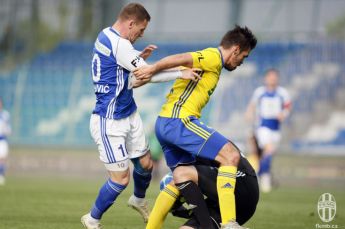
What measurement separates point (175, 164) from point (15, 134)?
66.5ft

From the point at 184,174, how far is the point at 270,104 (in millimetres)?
11480

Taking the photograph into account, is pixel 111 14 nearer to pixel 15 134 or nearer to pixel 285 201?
pixel 15 134

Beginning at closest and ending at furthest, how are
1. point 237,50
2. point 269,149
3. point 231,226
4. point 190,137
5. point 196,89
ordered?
point 231,226 → point 190,137 → point 196,89 → point 237,50 → point 269,149

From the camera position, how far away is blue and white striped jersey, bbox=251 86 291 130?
19.3 meters

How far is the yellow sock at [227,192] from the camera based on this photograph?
8.05m

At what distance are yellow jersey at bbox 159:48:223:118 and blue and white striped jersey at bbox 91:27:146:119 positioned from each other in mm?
893

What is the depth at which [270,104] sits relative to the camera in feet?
64.1

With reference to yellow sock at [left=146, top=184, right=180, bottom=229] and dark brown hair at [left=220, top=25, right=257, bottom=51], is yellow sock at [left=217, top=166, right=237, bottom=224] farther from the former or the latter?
dark brown hair at [left=220, top=25, right=257, bottom=51]

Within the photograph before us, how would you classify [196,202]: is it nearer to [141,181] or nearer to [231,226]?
[231,226]

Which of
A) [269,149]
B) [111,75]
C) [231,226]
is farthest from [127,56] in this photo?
[269,149]

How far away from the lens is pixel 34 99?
2905 cm

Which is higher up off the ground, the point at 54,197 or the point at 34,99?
the point at 34,99

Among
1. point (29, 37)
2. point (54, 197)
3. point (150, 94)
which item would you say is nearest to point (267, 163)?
point (54, 197)

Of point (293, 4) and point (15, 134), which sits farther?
point (15, 134)
